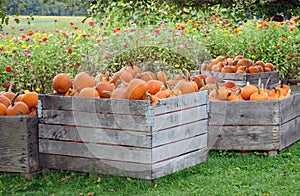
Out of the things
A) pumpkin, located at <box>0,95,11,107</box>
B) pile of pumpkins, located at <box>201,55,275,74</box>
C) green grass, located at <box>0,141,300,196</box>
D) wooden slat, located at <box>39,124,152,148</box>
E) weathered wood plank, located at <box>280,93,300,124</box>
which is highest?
pile of pumpkins, located at <box>201,55,275,74</box>

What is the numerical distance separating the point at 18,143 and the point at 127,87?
908 mm

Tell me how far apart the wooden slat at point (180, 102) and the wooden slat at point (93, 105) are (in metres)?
0.13

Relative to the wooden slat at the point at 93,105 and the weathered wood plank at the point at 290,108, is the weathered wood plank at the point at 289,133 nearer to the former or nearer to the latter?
the weathered wood plank at the point at 290,108

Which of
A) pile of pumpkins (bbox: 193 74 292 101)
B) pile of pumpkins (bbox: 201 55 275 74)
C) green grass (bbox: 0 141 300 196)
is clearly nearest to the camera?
green grass (bbox: 0 141 300 196)

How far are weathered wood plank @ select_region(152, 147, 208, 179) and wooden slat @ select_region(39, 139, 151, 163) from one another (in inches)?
5.1

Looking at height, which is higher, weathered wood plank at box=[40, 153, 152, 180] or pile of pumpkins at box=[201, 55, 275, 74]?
pile of pumpkins at box=[201, 55, 275, 74]

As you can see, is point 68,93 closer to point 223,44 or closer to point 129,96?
point 129,96

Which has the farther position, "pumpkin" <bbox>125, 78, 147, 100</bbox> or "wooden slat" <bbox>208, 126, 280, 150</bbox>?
"wooden slat" <bbox>208, 126, 280, 150</bbox>

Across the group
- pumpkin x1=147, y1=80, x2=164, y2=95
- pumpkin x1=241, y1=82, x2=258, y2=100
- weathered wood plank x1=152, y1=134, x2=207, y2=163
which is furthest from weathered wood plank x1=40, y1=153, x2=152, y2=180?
pumpkin x1=241, y1=82, x2=258, y2=100

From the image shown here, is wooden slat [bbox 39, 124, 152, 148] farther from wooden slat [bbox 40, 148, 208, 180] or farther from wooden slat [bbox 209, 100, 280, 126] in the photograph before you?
wooden slat [bbox 209, 100, 280, 126]

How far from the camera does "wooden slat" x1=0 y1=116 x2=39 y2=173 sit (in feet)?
12.9

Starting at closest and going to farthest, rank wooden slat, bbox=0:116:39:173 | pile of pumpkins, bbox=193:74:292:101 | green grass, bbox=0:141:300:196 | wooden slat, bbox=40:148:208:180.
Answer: green grass, bbox=0:141:300:196 → wooden slat, bbox=40:148:208:180 → wooden slat, bbox=0:116:39:173 → pile of pumpkins, bbox=193:74:292:101

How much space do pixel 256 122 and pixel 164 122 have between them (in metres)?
1.15

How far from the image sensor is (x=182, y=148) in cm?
400
